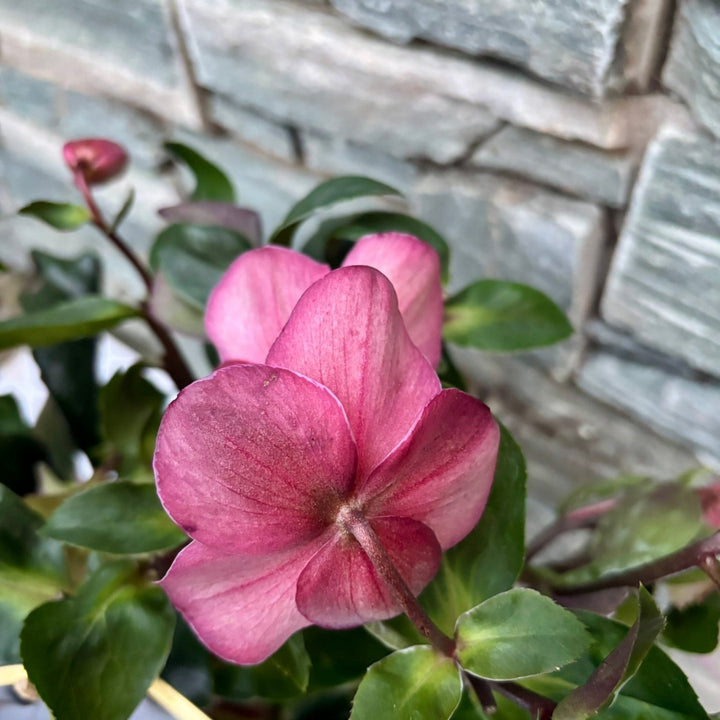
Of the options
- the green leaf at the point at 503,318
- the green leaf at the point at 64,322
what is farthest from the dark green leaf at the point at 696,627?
the green leaf at the point at 64,322

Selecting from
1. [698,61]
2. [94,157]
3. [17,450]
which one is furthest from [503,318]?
[17,450]

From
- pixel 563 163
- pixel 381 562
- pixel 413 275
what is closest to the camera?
pixel 381 562

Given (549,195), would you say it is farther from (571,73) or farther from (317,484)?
(317,484)

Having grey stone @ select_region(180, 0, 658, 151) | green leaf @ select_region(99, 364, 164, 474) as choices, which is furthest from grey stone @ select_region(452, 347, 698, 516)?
green leaf @ select_region(99, 364, 164, 474)

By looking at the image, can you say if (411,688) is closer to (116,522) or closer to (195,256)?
(116,522)

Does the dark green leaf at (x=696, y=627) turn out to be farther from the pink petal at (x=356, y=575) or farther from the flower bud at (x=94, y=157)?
the flower bud at (x=94, y=157)

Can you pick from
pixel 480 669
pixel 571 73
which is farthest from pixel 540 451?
pixel 480 669

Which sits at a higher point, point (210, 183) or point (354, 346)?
point (354, 346)
